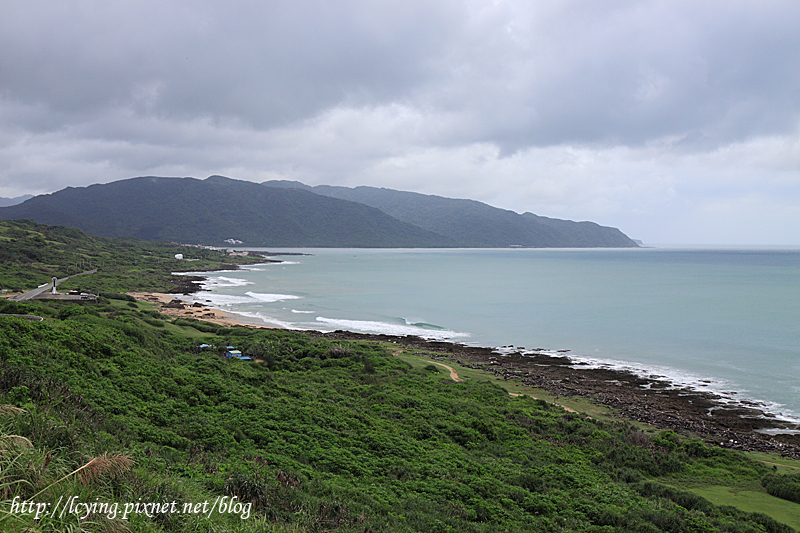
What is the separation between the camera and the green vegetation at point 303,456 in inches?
227

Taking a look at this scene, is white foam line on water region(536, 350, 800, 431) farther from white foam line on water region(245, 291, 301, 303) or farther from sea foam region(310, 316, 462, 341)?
white foam line on water region(245, 291, 301, 303)

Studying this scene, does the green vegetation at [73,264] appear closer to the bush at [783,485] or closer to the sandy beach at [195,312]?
the sandy beach at [195,312]

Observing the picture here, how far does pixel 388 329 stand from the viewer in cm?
4516

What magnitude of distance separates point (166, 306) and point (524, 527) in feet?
169

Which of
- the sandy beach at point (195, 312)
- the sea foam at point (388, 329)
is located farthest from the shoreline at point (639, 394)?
the sandy beach at point (195, 312)

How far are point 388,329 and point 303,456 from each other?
3378 centimetres

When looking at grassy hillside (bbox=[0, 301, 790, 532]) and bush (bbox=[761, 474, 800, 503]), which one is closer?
grassy hillside (bbox=[0, 301, 790, 532])

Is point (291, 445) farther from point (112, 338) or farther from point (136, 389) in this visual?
point (112, 338)

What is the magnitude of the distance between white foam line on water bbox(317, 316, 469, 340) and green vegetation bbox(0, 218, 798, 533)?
21984 millimetres

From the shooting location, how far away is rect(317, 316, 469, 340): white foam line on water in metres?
43.0

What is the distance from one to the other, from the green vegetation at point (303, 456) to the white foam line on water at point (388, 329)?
2198 cm

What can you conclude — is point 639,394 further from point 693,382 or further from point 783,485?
point 783,485

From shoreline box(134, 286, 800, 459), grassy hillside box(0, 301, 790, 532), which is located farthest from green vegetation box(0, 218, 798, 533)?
shoreline box(134, 286, 800, 459)

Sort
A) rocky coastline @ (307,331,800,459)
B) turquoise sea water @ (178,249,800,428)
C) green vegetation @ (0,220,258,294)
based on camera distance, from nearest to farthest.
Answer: rocky coastline @ (307,331,800,459), turquoise sea water @ (178,249,800,428), green vegetation @ (0,220,258,294)
